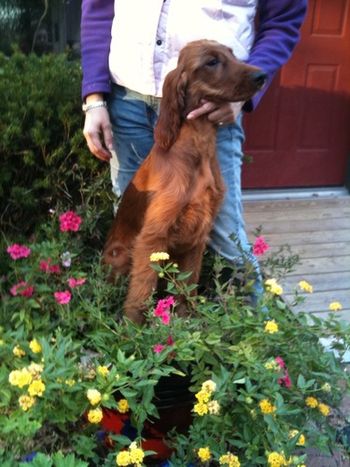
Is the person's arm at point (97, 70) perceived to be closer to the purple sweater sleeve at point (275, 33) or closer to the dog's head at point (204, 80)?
the dog's head at point (204, 80)

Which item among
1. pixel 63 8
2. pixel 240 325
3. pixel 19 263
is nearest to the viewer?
pixel 240 325

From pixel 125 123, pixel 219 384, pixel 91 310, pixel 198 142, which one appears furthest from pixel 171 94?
pixel 219 384

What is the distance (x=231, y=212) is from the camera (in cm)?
288

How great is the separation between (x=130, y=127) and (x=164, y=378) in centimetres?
117

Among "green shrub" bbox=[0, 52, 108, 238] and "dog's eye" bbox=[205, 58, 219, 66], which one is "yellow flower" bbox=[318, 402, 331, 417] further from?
"green shrub" bbox=[0, 52, 108, 238]

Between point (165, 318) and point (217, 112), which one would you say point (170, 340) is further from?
point (217, 112)

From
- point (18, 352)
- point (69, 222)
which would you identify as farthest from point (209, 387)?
point (69, 222)

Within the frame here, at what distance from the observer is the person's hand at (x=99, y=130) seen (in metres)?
2.72

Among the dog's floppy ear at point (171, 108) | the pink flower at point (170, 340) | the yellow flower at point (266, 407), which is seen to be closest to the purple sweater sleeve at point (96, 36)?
the dog's floppy ear at point (171, 108)

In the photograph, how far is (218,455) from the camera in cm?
204

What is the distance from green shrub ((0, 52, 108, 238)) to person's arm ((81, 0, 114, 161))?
0.64m

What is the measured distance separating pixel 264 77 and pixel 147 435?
4.86 feet

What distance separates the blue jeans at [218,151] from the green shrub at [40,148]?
559 millimetres

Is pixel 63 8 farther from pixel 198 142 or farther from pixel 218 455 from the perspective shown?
pixel 218 455
